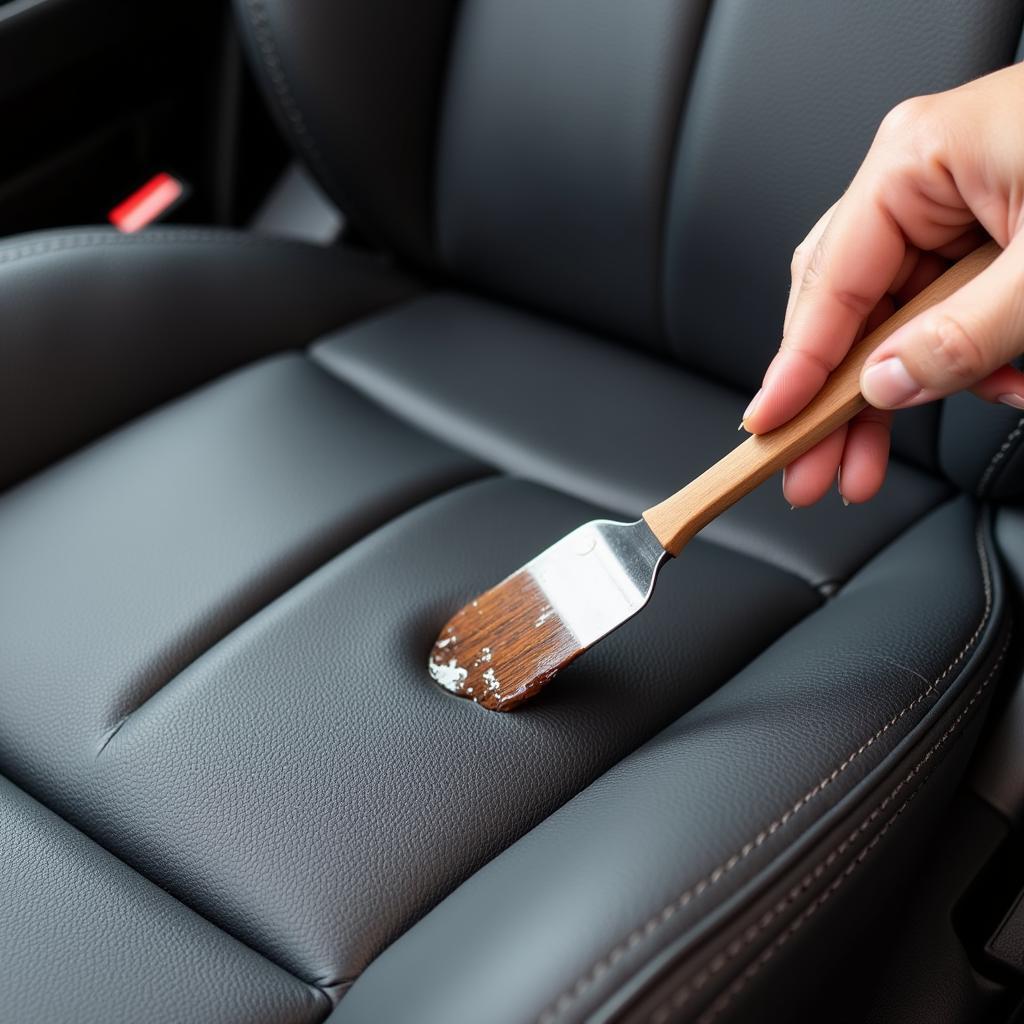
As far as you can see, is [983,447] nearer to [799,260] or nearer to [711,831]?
[799,260]

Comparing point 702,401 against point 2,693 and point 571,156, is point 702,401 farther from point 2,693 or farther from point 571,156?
point 2,693

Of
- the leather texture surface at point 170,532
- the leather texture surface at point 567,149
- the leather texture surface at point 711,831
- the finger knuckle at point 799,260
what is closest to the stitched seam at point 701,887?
the leather texture surface at point 711,831

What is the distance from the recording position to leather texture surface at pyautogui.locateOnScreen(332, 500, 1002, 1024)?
0.51 meters

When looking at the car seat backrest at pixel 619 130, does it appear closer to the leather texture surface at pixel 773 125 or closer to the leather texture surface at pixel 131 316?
the leather texture surface at pixel 773 125

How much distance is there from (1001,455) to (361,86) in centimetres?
62

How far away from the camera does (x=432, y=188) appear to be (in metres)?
1.13

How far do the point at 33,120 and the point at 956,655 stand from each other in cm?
105

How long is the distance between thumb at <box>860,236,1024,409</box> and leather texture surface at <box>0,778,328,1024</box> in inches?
17.3

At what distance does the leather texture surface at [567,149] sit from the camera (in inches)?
36.4

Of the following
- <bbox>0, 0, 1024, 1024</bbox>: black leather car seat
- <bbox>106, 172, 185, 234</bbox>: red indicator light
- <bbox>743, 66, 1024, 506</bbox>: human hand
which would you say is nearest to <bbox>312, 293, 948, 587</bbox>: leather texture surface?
<bbox>0, 0, 1024, 1024</bbox>: black leather car seat

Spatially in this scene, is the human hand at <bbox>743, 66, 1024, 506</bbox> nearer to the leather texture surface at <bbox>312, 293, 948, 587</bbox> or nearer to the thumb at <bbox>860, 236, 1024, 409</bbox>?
the thumb at <bbox>860, 236, 1024, 409</bbox>

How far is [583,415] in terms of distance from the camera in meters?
0.99

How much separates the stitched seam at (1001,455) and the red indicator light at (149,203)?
0.93 metres

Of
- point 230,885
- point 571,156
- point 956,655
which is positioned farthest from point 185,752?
point 571,156
